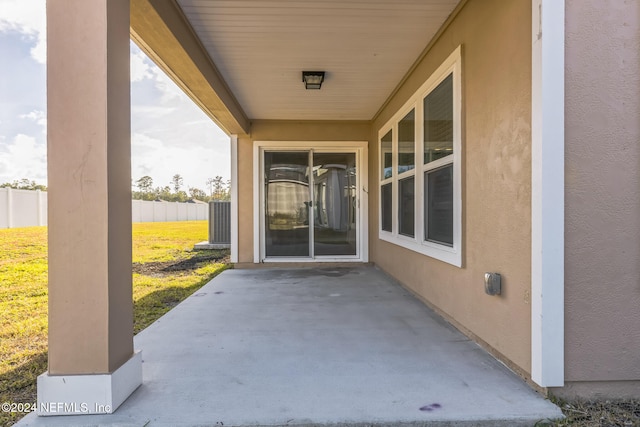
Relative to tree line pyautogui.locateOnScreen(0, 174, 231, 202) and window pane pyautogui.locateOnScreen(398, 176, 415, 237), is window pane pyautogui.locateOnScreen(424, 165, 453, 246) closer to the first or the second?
window pane pyautogui.locateOnScreen(398, 176, 415, 237)

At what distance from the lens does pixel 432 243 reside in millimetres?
3250

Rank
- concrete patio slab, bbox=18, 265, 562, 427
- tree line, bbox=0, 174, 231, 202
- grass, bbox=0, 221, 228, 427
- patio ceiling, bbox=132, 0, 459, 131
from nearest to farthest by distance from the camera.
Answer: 1. concrete patio slab, bbox=18, 265, 562, 427
2. grass, bbox=0, 221, 228, 427
3. patio ceiling, bbox=132, 0, 459, 131
4. tree line, bbox=0, 174, 231, 202

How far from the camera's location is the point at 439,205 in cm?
311

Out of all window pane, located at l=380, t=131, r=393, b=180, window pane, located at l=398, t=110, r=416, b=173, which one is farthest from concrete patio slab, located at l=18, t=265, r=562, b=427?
window pane, located at l=380, t=131, r=393, b=180

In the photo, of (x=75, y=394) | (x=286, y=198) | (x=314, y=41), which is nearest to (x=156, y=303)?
(x=75, y=394)

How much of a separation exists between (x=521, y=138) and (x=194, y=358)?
7.74 ft

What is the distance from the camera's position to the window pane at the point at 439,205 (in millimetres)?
2889

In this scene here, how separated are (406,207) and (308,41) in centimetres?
212

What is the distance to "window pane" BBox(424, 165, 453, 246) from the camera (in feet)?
9.48

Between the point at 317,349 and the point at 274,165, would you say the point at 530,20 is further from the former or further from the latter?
the point at 274,165

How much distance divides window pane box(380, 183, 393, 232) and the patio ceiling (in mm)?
1292

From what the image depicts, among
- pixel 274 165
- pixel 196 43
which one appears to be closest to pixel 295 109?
pixel 274 165

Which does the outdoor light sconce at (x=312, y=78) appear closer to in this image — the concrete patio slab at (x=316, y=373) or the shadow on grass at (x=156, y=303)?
the concrete patio slab at (x=316, y=373)

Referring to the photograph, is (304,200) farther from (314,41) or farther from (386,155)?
(314,41)
